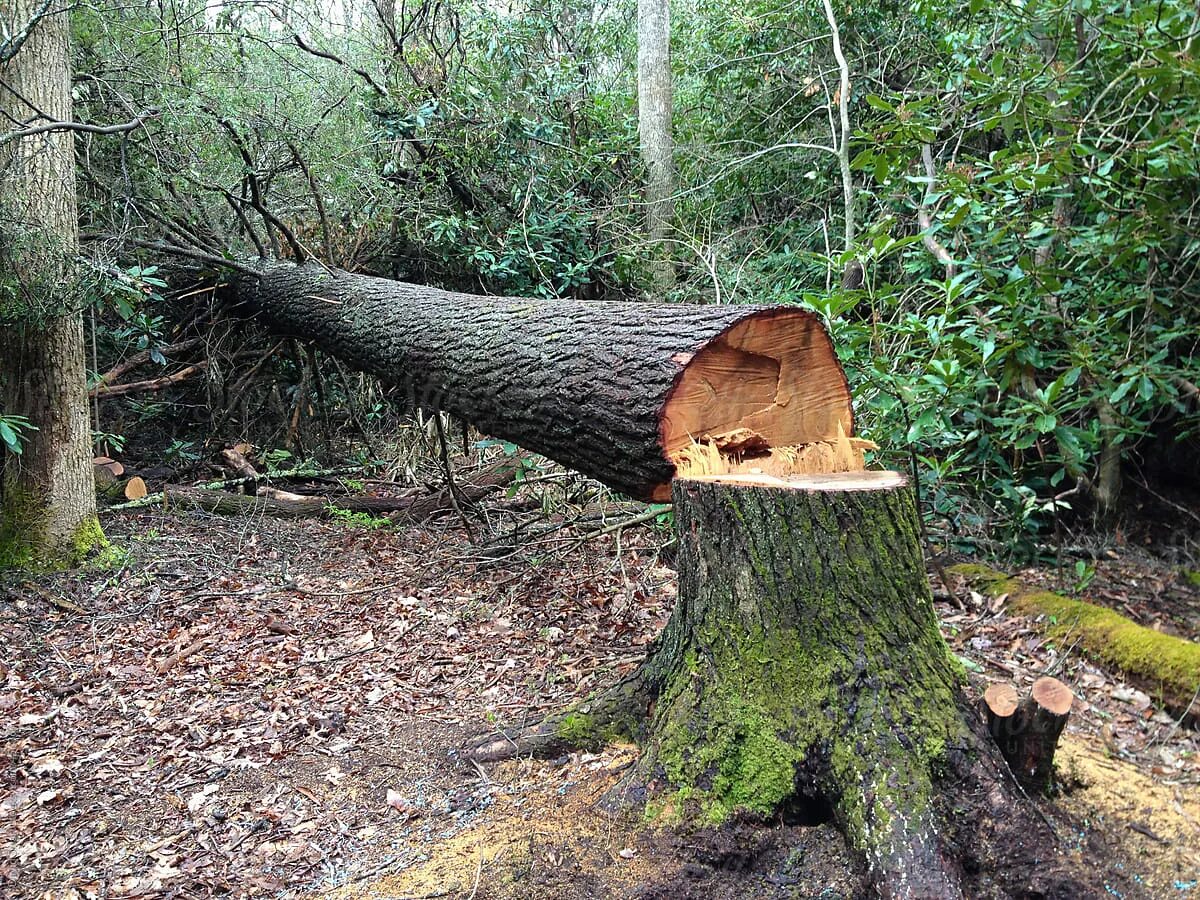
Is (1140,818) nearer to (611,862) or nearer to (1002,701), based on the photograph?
(1002,701)

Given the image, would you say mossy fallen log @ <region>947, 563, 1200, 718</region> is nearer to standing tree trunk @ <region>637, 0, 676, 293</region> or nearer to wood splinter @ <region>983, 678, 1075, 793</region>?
wood splinter @ <region>983, 678, 1075, 793</region>

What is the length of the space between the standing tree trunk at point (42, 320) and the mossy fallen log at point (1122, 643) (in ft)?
17.1

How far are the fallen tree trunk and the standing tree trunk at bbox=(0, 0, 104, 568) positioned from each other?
2110 millimetres

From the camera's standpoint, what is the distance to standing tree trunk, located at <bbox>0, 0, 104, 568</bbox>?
159 inches

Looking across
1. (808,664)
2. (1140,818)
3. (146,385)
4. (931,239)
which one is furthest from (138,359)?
(1140,818)

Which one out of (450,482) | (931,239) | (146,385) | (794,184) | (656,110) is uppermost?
(656,110)

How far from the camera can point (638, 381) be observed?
2.63m

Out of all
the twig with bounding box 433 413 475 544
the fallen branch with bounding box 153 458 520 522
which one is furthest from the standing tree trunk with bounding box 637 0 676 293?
the twig with bounding box 433 413 475 544

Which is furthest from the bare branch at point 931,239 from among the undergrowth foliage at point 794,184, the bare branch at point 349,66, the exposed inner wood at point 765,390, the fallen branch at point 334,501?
the bare branch at point 349,66

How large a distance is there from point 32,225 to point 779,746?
4423mm

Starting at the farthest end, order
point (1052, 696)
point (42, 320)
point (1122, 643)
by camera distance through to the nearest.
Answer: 1. point (42, 320)
2. point (1122, 643)
3. point (1052, 696)

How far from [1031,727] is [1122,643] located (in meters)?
1.87

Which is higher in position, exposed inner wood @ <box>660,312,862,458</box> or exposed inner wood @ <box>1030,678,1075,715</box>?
exposed inner wood @ <box>660,312,862,458</box>

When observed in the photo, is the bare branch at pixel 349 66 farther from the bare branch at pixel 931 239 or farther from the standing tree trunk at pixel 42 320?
the bare branch at pixel 931 239
